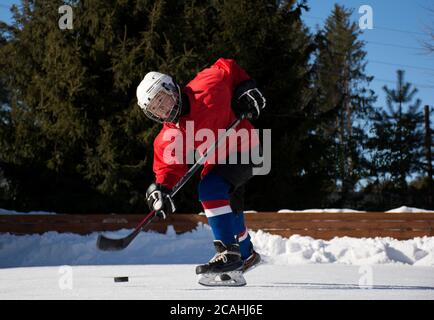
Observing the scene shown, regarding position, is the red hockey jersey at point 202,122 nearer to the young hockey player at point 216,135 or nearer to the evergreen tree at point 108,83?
the young hockey player at point 216,135

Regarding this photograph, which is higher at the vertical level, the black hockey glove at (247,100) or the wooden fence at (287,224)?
the black hockey glove at (247,100)

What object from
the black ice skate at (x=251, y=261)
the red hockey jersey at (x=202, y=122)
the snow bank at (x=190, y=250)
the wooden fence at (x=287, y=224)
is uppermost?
the red hockey jersey at (x=202, y=122)

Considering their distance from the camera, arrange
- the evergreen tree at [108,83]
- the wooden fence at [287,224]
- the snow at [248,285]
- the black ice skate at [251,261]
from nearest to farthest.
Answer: the snow at [248,285] < the black ice skate at [251,261] < the wooden fence at [287,224] < the evergreen tree at [108,83]

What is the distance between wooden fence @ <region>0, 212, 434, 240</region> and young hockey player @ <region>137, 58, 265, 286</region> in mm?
3161

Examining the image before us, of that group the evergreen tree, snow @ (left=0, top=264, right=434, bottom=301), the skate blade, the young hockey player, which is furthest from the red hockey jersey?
the evergreen tree

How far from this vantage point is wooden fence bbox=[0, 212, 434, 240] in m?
6.16

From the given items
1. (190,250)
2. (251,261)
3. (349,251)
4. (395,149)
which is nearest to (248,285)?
(251,261)

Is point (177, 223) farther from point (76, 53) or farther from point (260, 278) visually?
point (76, 53)

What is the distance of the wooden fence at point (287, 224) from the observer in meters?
6.16

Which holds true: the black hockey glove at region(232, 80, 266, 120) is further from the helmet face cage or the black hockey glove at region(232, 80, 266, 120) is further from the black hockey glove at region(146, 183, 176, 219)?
the black hockey glove at region(146, 183, 176, 219)

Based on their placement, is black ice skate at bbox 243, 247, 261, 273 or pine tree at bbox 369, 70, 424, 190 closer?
black ice skate at bbox 243, 247, 261, 273

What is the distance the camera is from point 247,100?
3.35 meters

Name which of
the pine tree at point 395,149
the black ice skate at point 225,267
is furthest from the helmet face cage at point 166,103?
the pine tree at point 395,149
